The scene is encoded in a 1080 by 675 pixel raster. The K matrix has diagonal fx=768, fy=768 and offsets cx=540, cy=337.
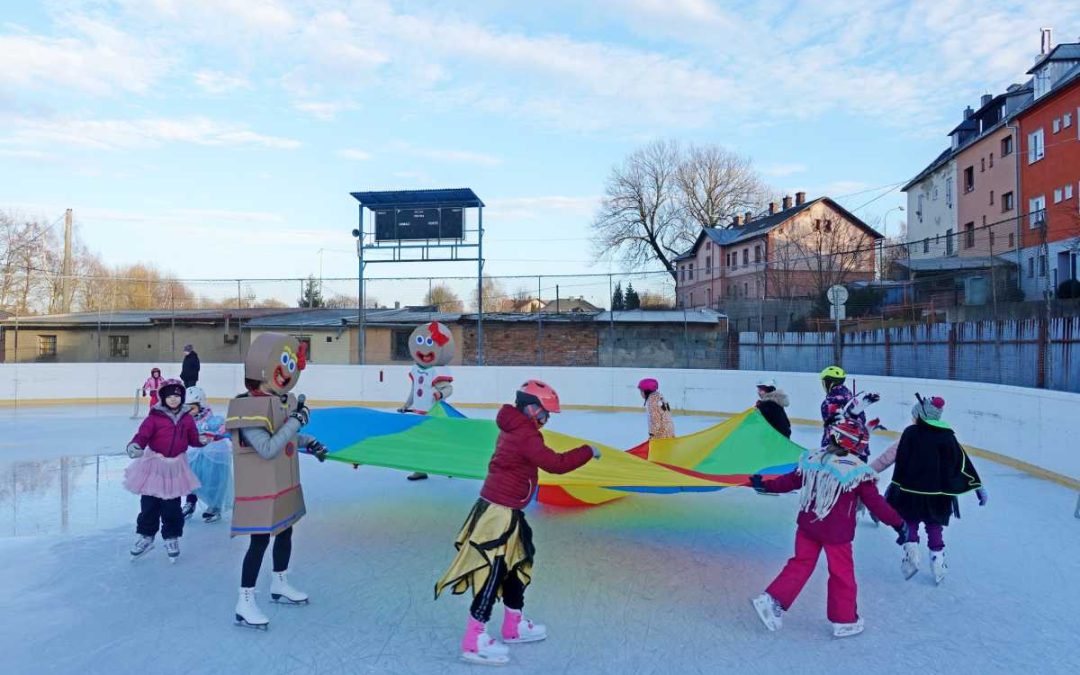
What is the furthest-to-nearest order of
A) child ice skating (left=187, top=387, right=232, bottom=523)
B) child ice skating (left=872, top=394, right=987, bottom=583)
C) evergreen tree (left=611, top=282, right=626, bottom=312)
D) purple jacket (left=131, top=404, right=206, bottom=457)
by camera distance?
evergreen tree (left=611, top=282, right=626, bottom=312) < child ice skating (left=187, top=387, right=232, bottom=523) < purple jacket (left=131, top=404, right=206, bottom=457) < child ice skating (left=872, top=394, right=987, bottom=583)

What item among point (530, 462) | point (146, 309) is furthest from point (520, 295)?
point (530, 462)

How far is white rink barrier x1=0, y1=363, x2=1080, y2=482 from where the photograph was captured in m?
9.70

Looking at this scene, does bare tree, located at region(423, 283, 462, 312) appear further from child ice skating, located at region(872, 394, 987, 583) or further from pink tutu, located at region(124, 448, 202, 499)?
child ice skating, located at region(872, 394, 987, 583)

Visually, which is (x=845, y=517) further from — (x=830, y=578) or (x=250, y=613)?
(x=250, y=613)

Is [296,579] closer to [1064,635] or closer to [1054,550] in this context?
[1064,635]

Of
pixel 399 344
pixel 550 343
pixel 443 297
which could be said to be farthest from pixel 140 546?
pixel 399 344

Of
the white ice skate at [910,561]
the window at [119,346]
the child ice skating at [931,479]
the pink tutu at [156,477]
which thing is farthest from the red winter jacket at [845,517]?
the window at [119,346]

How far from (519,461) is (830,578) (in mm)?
1780

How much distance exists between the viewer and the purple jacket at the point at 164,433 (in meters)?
5.11

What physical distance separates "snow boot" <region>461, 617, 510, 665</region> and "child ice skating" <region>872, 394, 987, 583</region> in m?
2.86

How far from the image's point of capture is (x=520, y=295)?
20703 millimetres

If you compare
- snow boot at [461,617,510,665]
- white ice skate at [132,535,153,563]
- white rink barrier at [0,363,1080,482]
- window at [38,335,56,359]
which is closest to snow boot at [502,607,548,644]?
snow boot at [461,617,510,665]

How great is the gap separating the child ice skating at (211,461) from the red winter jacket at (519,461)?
3293 mm

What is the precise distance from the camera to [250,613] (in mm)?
4031
